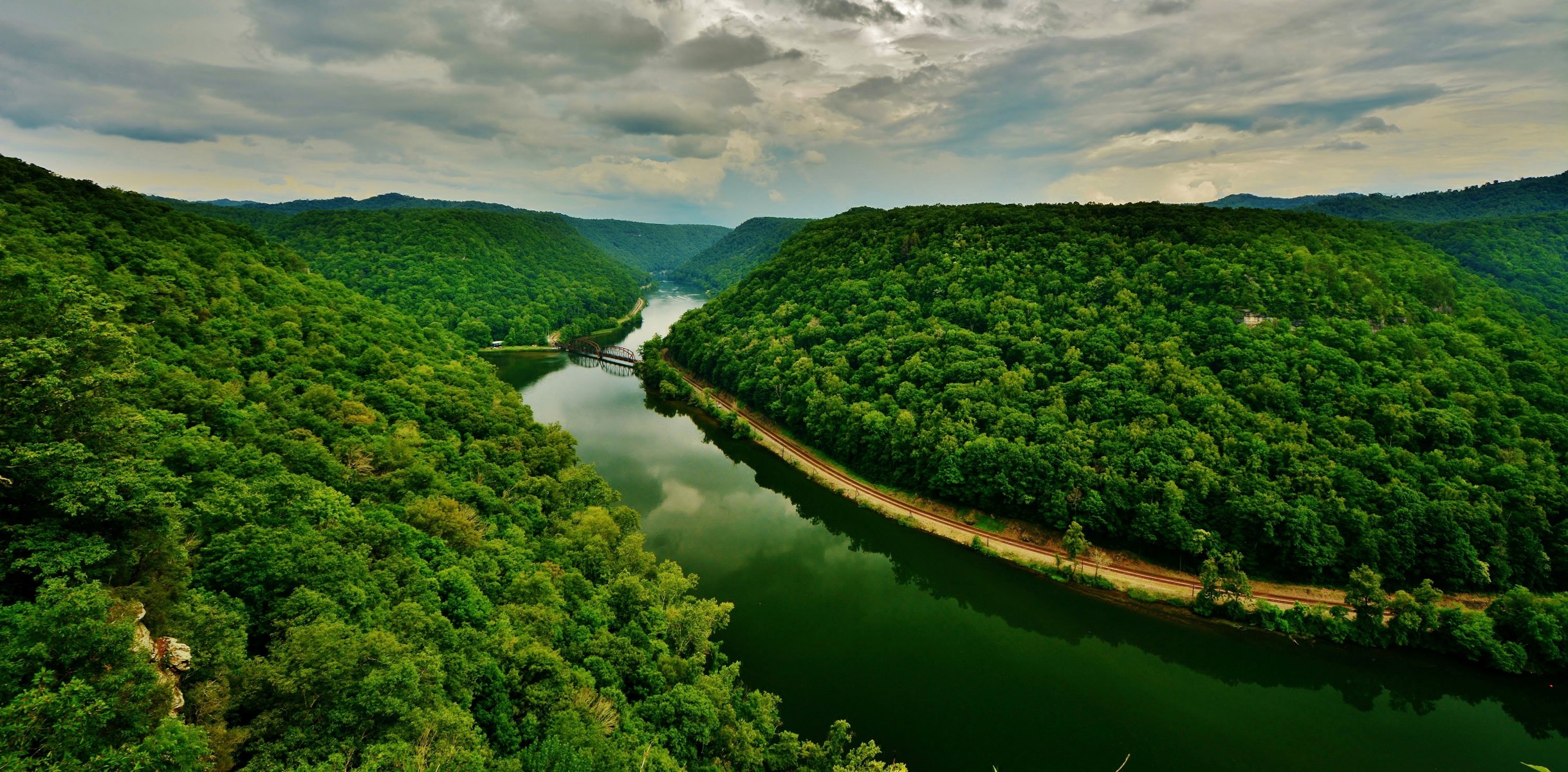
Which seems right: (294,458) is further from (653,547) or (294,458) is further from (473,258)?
(473,258)

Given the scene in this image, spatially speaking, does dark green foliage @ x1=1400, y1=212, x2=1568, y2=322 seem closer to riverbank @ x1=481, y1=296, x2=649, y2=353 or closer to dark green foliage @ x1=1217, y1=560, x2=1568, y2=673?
dark green foliage @ x1=1217, y1=560, x2=1568, y2=673

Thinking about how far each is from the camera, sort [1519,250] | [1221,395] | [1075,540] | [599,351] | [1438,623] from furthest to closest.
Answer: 1. [599,351]
2. [1519,250]
3. [1221,395]
4. [1075,540]
5. [1438,623]

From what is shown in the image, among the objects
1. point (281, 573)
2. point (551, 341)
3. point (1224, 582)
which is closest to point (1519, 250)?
point (1224, 582)

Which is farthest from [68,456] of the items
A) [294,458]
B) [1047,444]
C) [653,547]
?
[1047,444]

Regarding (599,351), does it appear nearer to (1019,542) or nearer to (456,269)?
(456,269)

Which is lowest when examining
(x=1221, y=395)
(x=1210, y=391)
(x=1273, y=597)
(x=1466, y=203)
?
(x=1273, y=597)

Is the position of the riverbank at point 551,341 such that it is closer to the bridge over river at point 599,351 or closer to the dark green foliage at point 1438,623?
the bridge over river at point 599,351
